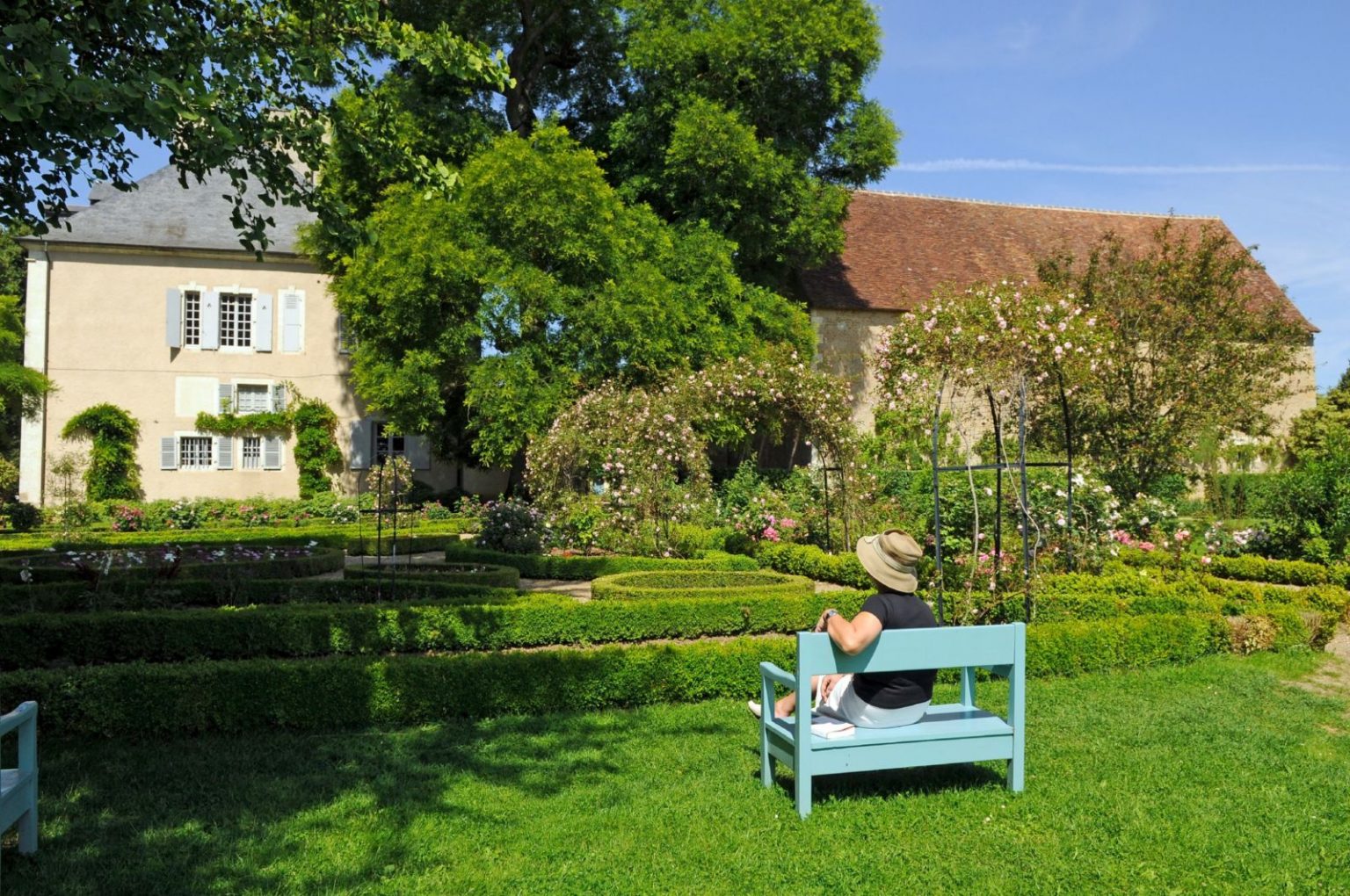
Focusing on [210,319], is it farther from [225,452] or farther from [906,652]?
[906,652]

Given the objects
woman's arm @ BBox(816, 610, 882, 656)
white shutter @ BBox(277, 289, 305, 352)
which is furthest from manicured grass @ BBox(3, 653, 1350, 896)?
white shutter @ BBox(277, 289, 305, 352)

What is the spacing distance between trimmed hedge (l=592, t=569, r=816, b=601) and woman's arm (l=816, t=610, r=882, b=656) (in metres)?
4.75

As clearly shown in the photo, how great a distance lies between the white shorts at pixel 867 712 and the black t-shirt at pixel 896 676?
0.06ft

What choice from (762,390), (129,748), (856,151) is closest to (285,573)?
(129,748)

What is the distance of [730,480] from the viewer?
1967 centimetres

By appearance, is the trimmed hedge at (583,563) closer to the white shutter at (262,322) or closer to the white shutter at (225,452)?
the white shutter at (225,452)

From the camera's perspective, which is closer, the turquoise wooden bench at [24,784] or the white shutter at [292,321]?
the turquoise wooden bench at [24,784]

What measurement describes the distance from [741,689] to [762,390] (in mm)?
11119

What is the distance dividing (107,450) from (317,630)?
1825 cm

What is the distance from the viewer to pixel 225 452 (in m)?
24.1

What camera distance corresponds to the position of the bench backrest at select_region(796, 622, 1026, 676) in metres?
4.13

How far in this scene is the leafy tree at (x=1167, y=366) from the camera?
15523 mm

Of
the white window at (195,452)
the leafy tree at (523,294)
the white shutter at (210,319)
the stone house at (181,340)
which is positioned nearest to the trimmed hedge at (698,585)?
the leafy tree at (523,294)

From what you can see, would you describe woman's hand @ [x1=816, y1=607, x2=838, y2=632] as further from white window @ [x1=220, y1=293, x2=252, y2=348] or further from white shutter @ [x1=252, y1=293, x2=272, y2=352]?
white window @ [x1=220, y1=293, x2=252, y2=348]
